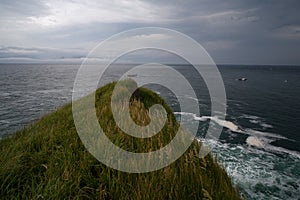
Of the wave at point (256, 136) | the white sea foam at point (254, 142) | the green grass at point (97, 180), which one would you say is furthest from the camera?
the white sea foam at point (254, 142)

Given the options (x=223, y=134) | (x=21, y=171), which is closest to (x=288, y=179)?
(x=223, y=134)

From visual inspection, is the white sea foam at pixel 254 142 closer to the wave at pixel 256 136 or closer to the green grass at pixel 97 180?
the wave at pixel 256 136

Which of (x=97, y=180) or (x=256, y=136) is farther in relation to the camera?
(x=256, y=136)

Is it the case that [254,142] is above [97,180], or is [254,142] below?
below

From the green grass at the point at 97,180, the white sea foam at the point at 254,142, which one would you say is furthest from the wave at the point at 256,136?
the green grass at the point at 97,180

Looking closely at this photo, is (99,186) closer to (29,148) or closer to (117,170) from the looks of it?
(117,170)

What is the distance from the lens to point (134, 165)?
11.5 ft

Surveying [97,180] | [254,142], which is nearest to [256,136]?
[254,142]

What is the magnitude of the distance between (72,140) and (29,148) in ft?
3.23

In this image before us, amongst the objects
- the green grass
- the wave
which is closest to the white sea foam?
the wave

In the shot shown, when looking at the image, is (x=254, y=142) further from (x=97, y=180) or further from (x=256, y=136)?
(x=97, y=180)

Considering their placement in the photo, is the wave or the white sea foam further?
the white sea foam

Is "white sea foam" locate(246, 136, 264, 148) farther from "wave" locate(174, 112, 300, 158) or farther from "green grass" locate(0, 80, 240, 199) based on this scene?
"green grass" locate(0, 80, 240, 199)

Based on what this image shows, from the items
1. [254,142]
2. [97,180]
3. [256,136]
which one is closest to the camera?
[97,180]
